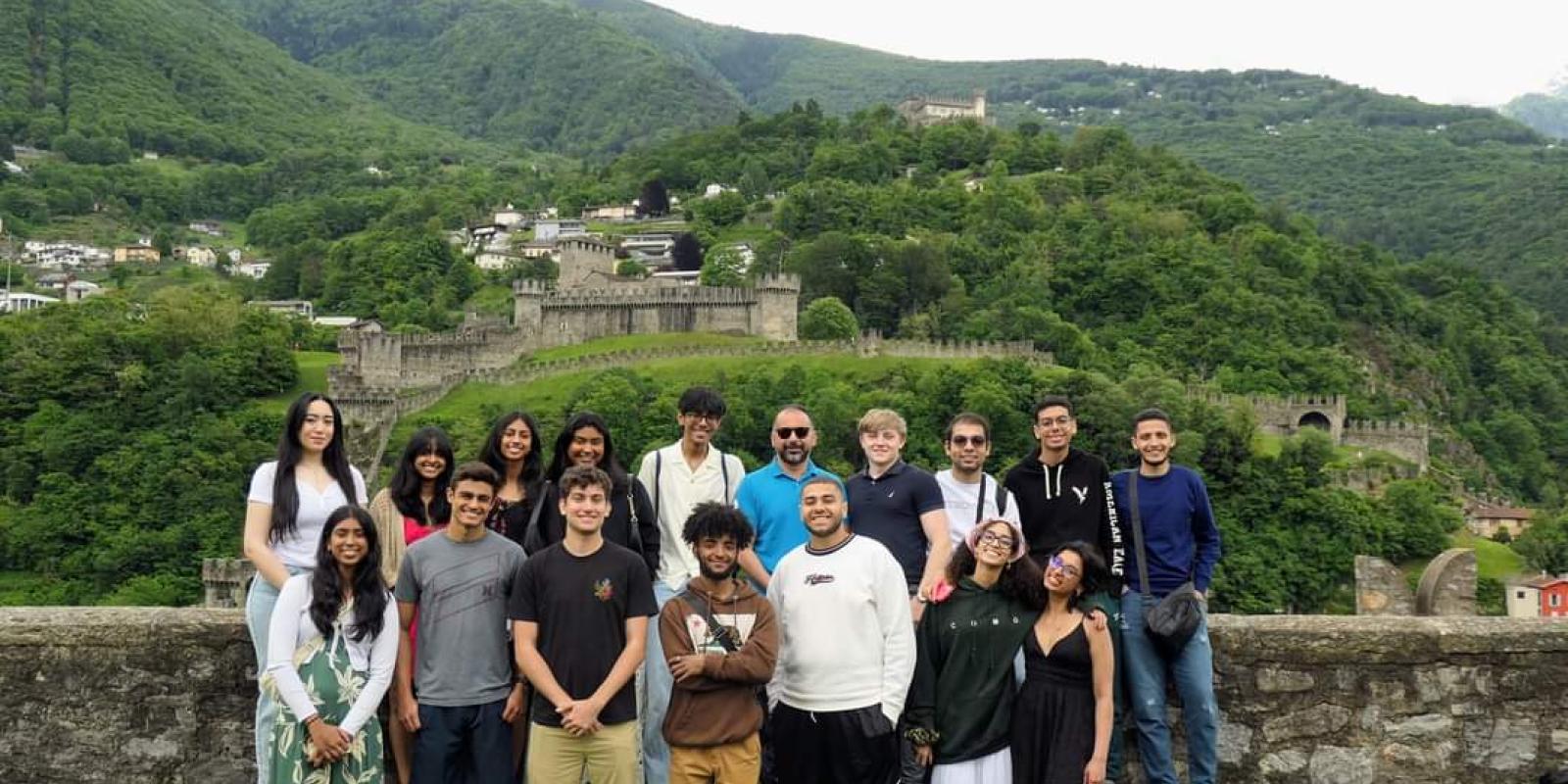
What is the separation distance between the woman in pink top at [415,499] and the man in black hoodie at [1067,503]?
3.36 meters

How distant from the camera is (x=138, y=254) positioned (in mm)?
130125

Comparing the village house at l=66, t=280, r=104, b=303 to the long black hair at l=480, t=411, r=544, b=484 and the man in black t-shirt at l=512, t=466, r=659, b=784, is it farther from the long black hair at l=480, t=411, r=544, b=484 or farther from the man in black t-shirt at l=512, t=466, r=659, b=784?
the man in black t-shirt at l=512, t=466, r=659, b=784

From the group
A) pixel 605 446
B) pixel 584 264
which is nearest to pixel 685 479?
pixel 605 446

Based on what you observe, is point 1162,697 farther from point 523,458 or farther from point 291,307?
point 291,307

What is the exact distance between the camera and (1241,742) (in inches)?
348

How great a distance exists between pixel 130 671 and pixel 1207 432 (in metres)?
55.5

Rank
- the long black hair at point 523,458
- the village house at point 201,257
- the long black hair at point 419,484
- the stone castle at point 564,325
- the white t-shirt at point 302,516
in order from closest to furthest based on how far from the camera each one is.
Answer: the white t-shirt at point 302,516
the long black hair at point 419,484
the long black hair at point 523,458
the stone castle at point 564,325
the village house at point 201,257

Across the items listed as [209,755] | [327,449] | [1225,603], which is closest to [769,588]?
[327,449]

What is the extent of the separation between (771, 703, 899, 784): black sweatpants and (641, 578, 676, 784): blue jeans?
991mm

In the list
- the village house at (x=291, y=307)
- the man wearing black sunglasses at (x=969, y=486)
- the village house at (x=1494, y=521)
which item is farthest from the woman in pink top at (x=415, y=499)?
the village house at (x=291, y=307)

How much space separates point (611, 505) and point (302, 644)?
1.83 meters

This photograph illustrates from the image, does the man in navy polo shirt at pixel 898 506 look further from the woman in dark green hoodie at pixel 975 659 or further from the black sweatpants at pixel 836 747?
the black sweatpants at pixel 836 747

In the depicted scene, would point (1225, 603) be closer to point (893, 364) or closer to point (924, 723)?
point (893, 364)

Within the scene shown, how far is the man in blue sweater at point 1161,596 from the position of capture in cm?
832
